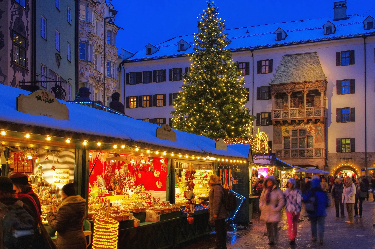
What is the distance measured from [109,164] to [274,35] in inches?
1430

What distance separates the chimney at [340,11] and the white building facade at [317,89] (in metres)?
0.09

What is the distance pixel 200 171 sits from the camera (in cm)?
1579

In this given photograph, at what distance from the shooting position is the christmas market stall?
655 centimetres

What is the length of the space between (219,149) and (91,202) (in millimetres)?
5777

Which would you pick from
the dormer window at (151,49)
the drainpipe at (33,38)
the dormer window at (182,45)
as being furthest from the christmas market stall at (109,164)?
the dormer window at (151,49)

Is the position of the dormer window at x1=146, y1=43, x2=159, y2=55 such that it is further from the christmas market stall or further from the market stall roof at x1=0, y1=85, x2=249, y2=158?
the market stall roof at x1=0, y1=85, x2=249, y2=158

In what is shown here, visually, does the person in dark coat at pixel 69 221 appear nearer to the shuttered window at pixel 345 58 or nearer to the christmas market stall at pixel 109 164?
the christmas market stall at pixel 109 164

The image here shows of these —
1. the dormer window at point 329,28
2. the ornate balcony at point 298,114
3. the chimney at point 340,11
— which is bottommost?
the ornate balcony at point 298,114

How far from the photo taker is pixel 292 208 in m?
11.8

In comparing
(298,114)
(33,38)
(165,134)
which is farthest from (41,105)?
(298,114)

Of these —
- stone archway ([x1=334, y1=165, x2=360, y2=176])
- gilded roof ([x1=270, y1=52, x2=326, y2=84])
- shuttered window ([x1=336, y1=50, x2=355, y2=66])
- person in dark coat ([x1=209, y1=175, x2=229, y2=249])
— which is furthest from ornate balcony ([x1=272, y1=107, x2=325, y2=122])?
person in dark coat ([x1=209, y1=175, x2=229, y2=249])

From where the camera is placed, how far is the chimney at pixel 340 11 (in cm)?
4503

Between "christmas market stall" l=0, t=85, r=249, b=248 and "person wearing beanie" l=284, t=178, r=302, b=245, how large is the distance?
234 cm

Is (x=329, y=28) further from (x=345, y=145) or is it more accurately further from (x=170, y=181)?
(x=170, y=181)
